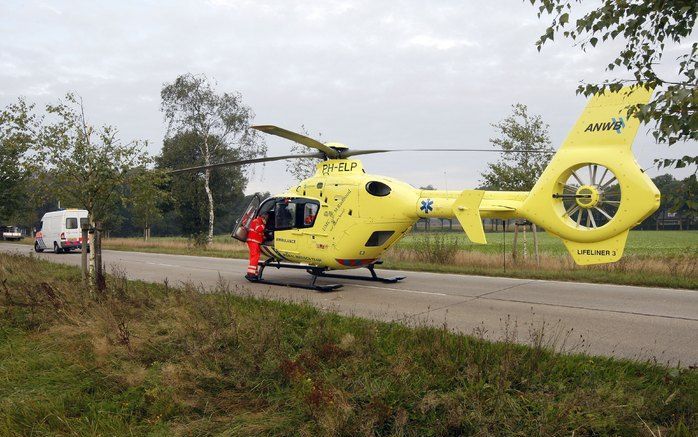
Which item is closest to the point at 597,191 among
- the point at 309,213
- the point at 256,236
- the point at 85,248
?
the point at 309,213

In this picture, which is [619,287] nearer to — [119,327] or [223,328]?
[223,328]

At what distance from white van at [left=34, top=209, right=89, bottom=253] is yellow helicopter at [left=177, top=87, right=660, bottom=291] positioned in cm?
1840

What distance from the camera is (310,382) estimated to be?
5.11m

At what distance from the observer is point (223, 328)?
22.6 feet

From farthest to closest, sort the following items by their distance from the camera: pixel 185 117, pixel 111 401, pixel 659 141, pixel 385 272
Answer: pixel 185 117
pixel 385 272
pixel 111 401
pixel 659 141

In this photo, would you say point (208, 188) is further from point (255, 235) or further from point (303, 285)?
point (303, 285)

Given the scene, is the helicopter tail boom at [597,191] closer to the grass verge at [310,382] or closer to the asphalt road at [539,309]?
the asphalt road at [539,309]

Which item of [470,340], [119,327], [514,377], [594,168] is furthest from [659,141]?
[119,327]

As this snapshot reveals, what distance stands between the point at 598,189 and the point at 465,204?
2.74m

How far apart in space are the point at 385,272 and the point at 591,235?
27.7ft

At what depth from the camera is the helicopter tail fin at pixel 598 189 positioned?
24.5 ft

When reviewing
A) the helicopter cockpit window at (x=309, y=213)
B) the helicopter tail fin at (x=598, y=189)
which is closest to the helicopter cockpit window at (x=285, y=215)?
the helicopter cockpit window at (x=309, y=213)

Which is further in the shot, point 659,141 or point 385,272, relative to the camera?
point 385,272

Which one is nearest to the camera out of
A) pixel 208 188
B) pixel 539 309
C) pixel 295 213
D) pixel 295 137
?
pixel 539 309
